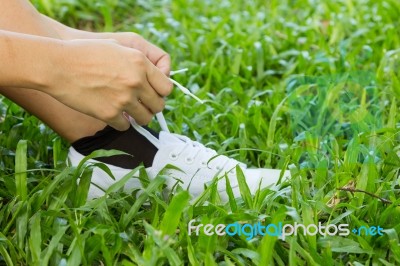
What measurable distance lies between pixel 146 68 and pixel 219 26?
4.55 ft

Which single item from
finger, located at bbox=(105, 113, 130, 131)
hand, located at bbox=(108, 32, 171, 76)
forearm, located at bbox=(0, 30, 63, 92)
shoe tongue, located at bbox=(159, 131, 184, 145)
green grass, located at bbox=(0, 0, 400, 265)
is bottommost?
green grass, located at bbox=(0, 0, 400, 265)

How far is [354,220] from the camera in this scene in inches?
54.5

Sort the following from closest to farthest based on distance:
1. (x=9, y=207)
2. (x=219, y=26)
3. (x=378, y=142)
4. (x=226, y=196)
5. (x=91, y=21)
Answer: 1. (x=9, y=207)
2. (x=226, y=196)
3. (x=378, y=142)
4. (x=219, y=26)
5. (x=91, y=21)

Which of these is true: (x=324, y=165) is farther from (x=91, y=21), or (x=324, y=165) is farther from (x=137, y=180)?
(x=91, y=21)

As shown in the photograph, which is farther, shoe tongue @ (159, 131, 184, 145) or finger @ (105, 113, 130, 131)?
shoe tongue @ (159, 131, 184, 145)

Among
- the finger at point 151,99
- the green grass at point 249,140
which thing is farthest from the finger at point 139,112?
the green grass at point 249,140

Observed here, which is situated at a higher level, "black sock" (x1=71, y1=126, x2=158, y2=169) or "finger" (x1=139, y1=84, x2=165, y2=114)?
"finger" (x1=139, y1=84, x2=165, y2=114)

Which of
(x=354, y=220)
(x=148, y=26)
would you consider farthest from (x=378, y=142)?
(x=148, y=26)

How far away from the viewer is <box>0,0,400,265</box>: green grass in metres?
1.32

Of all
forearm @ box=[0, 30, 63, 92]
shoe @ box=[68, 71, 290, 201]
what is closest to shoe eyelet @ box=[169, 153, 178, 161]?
shoe @ box=[68, 71, 290, 201]

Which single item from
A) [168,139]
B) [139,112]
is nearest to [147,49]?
[168,139]

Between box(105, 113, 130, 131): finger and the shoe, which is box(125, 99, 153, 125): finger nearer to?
box(105, 113, 130, 131): finger

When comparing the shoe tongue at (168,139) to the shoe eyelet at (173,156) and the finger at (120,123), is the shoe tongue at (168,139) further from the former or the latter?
the finger at (120,123)

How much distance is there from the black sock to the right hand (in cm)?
23
